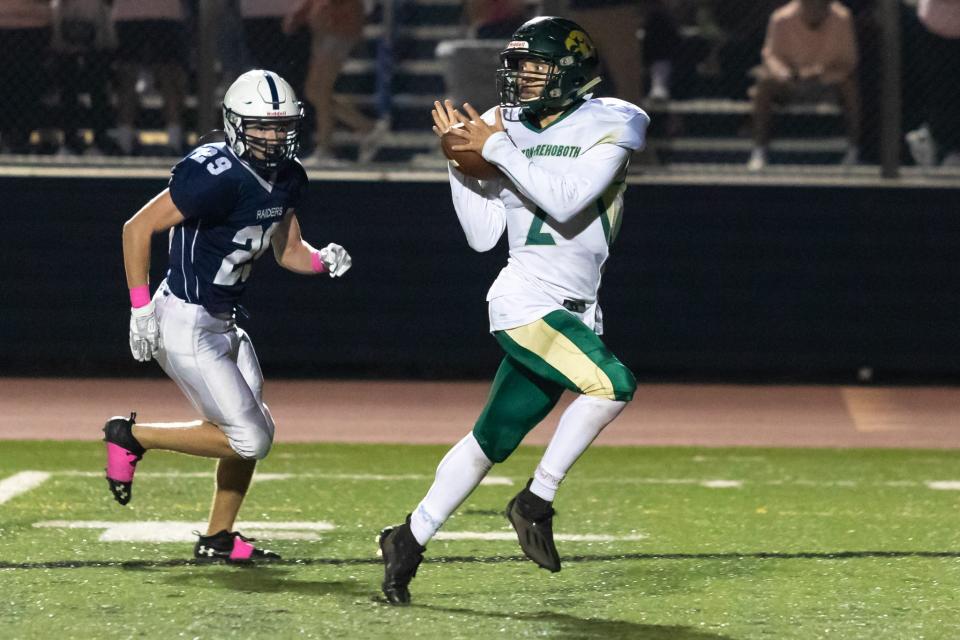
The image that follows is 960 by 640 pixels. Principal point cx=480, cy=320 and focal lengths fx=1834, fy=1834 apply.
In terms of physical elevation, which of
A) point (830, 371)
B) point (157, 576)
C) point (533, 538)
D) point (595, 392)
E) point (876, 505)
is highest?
point (595, 392)

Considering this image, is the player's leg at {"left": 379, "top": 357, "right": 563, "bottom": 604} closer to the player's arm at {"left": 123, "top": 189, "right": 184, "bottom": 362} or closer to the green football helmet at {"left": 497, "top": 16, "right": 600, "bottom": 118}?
the green football helmet at {"left": 497, "top": 16, "right": 600, "bottom": 118}

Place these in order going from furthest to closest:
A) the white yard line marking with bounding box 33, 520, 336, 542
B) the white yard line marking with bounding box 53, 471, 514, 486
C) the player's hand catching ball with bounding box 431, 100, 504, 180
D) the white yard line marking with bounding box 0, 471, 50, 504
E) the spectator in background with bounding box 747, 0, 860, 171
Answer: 1. the spectator in background with bounding box 747, 0, 860, 171
2. the white yard line marking with bounding box 53, 471, 514, 486
3. the white yard line marking with bounding box 0, 471, 50, 504
4. the white yard line marking with bounding box 33, 520, 336, 542
5. the player's hand catching ball with bounding box 431, 100, 504, 180

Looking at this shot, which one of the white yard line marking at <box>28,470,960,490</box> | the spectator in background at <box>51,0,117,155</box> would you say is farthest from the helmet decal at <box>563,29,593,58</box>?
the spectator in background at <box>51,0,117,155</box>

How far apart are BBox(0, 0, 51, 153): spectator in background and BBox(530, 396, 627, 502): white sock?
642 cm

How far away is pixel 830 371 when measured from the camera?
11.6 meters

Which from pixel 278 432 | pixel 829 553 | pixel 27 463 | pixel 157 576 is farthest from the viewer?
pixel 278 432

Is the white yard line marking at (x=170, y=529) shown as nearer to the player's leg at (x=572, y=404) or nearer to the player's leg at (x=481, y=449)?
the player's leg at (x=481, y=449)

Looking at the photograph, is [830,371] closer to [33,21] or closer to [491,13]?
[491,13]

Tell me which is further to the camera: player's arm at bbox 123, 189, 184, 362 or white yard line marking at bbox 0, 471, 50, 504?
white yard line marking at bbox 0, 471, 50, 504

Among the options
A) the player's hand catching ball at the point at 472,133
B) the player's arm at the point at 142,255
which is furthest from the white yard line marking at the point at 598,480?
the player's hand catching ball at the point at 472,133

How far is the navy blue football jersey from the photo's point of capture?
5.85 metres

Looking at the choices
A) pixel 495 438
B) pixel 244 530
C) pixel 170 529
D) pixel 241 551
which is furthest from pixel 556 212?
pixel 170 529

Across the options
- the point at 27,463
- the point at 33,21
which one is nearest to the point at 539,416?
the point at 27,463

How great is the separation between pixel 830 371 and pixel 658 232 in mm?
1500
